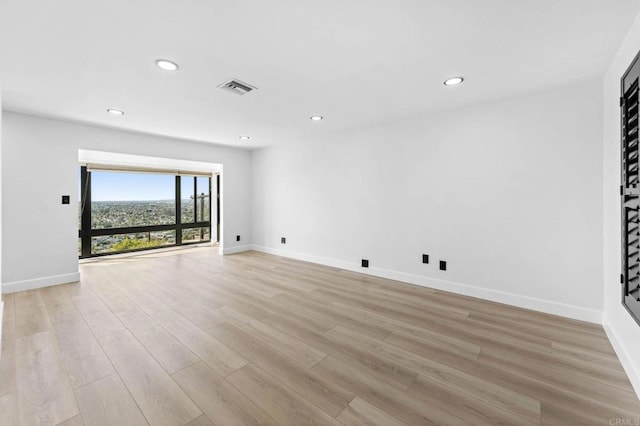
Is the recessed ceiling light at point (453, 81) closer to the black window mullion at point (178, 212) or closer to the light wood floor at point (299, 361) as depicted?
the light wood floor at point (299, 361)

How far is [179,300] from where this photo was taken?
3.10m

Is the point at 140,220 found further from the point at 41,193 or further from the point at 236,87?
the point at 236,87

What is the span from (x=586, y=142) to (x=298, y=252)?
420 cm

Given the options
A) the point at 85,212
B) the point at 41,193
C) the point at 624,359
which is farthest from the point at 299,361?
the point at 85,212

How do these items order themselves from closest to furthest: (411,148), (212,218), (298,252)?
(411,148)
(298,252)
(212,218)

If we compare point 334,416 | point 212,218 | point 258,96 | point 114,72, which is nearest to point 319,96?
point 258,96

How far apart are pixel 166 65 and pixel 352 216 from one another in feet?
10.0

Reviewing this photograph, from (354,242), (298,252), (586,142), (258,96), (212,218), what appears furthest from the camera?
(212,218)

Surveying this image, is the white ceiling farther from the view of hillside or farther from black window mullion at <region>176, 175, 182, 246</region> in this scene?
black window mullion at <region>176, 175, 182, 246</region>

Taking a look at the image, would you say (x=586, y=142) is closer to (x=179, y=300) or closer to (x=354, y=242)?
(x=354, y=242)

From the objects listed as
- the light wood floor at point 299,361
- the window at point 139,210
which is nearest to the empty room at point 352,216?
the light wood floor at point 299,361

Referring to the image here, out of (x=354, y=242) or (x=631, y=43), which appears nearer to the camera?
(x=631, y=43)

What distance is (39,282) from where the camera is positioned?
140 inches

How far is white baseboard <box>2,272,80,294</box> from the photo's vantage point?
337cm
